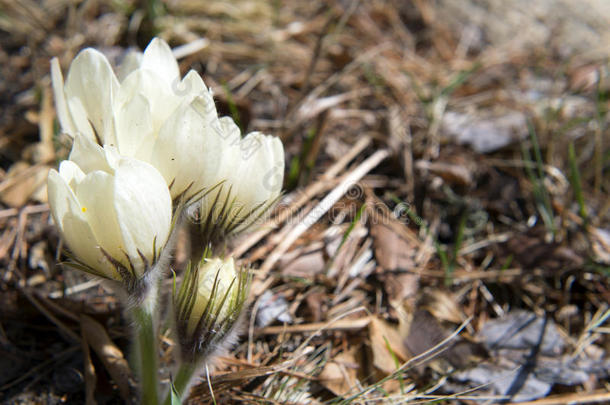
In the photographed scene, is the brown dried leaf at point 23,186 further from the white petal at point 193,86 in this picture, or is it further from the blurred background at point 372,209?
the white petal at point 193,86

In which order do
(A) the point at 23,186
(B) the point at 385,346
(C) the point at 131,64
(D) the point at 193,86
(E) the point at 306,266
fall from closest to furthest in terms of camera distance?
(D) the point at 193,86 → (C) the point at 131,64 → (B) the point at 385,346 → (E) the point at 306,266 → (A) the point at 23,186

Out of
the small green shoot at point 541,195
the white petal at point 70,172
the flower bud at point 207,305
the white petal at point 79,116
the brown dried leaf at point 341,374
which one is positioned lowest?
the brown dried leaf at point 341,374

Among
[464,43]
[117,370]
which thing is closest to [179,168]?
[117,370]

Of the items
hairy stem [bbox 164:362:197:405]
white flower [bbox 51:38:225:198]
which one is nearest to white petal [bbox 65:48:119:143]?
white flower [bbox 51:38:225:198]

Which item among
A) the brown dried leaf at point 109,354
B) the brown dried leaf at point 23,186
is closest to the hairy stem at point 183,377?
the brown dried leaf at point 109,354

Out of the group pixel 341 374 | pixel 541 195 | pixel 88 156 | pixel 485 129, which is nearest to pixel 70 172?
pixel 88 156

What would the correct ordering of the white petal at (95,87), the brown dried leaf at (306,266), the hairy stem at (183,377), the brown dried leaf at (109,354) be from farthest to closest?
the brown dried leaf at (306,266) → the brown dried leaf at (109,354) → the hairy stem at (183,377) → the white petal at (95,87)

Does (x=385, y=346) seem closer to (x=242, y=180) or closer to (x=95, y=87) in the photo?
A: (x=242, y=180)

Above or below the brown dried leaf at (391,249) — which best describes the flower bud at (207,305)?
above
